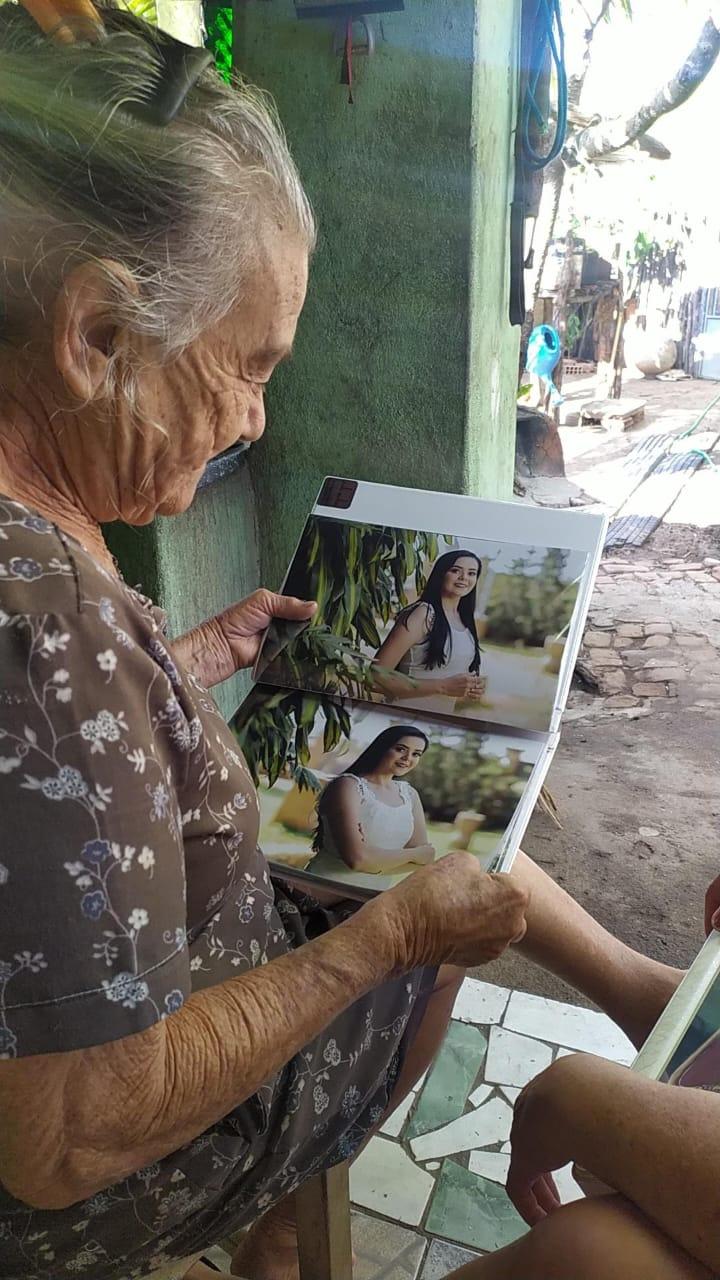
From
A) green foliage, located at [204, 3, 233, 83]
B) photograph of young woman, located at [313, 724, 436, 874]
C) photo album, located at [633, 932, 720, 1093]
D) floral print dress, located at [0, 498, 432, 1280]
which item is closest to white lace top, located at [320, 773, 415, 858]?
photograph of young woman, located at [313, 724, 436, 874]

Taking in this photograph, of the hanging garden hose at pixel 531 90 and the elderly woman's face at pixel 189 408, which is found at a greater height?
the hanging garden hose at pixel 531 90

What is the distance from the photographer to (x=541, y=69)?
6.49ft

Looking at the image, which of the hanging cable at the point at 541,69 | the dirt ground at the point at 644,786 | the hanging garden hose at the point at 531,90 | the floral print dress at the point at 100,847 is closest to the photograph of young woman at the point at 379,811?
the floral print dress at the point at 100,847

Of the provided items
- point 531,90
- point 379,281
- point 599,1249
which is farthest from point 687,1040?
point 531,90

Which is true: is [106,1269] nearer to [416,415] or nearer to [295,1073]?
[295,1073]

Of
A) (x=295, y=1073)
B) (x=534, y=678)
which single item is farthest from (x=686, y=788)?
(x=295, y=1073)

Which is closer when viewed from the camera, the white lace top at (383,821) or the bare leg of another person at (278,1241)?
the white lace top at (383,821)

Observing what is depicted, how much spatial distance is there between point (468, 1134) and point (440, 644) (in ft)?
2.84

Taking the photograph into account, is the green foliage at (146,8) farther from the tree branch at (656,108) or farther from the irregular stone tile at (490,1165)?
the tree branch at (656,108)

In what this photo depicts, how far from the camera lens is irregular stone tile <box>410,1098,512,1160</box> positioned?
1.49 meters

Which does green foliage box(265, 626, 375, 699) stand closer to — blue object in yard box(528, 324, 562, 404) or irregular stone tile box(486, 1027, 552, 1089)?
irregular stone tile box(486, 1027, 552, 1089)

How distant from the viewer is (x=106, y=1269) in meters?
0.85

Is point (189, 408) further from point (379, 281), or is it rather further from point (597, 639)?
point (597, 639)

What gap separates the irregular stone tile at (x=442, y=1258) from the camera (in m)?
1.32
